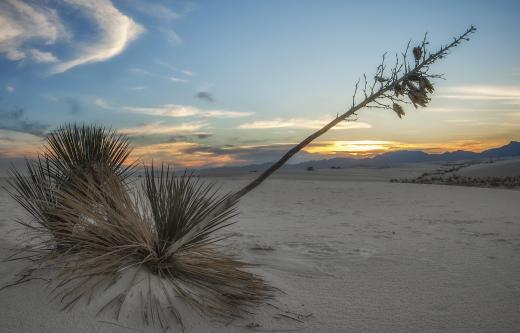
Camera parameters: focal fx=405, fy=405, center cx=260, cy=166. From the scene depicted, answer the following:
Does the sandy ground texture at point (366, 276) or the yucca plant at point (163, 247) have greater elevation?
the yucca plant at point (163, 247)

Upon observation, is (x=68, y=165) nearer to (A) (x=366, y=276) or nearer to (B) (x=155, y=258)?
(B) (x=155, y=258)

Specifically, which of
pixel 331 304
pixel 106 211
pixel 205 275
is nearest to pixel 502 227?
pixel 331 304

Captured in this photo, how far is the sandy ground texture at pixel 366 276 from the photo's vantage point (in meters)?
2.62

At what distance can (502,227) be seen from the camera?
21.6ft

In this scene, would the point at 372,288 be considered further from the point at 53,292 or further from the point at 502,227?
the point at 502,227

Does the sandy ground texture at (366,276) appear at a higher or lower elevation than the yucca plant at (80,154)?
lower

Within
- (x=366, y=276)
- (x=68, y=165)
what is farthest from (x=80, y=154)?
(x=366, y=276)

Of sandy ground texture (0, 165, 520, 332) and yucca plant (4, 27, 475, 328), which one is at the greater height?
yucca plant (4, 27, 475, 328)

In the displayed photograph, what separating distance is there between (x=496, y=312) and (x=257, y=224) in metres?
4.80

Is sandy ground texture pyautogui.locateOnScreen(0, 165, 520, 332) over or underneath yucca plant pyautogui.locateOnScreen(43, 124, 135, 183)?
underneath

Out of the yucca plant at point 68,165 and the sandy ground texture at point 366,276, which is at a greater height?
the yucca plant at point 68,165

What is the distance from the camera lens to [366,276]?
3906 mm

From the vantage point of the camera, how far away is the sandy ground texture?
8.61 feet

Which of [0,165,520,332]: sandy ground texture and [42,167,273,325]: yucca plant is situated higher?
[42,167,273,325]: yucca plant
